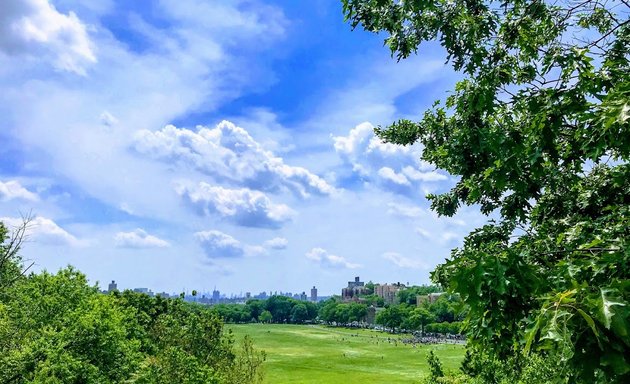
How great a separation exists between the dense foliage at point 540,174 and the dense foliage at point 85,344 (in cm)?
1847

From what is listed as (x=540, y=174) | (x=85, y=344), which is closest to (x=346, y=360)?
(x=85, y=344)

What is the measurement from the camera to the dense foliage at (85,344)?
21.1 metres

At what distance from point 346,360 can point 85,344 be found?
8350cm

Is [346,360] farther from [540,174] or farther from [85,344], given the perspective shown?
[540,174]

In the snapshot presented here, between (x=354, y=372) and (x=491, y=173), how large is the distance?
3260 inches

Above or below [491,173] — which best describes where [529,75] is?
above

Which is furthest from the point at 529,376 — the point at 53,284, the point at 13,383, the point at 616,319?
the point at 53,284

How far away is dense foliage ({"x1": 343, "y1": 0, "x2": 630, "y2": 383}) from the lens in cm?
404

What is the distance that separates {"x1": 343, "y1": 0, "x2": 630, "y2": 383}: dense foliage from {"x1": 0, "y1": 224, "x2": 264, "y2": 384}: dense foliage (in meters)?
18.5

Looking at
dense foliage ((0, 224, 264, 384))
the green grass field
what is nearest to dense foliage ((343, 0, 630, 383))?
dense foliage ((0, 224, 264, 384))

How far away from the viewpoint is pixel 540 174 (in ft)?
24.2

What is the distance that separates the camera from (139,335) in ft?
113

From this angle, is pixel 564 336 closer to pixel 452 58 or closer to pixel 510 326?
pixel 510 326

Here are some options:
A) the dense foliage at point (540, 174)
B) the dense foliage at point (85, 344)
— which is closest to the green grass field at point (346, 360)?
the dense foliage at point (85, 344)
